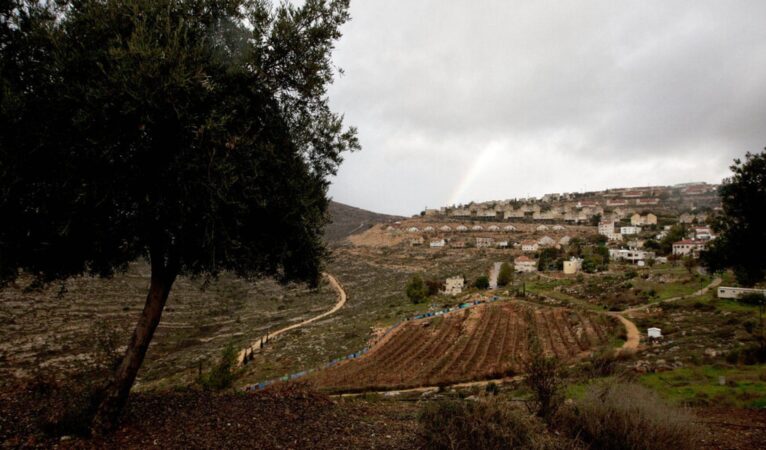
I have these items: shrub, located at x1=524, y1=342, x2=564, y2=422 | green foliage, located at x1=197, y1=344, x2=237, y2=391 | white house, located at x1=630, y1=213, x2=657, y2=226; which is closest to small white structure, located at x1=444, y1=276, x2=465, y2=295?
green foliage, located at x1=197, y1=344, x2=237, y2=391

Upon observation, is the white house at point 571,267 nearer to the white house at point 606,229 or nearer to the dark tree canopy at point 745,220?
the dark tree canopy at point 745,220

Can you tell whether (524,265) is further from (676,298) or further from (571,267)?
(676,298)

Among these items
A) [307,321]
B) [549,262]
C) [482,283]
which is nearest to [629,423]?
[307,321]

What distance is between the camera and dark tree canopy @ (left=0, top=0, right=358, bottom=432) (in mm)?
6477

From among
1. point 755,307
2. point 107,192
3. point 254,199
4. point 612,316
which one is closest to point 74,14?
point 107,192

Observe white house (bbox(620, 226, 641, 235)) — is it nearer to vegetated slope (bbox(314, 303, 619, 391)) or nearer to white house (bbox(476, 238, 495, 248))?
white house (bbox(476, 238, 495, 248))

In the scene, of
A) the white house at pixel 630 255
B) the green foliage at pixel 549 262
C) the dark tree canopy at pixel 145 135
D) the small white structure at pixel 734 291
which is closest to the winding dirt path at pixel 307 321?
the dark tree canopy at pixel 145 135

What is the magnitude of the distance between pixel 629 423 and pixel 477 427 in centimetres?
294

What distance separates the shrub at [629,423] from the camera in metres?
6.81

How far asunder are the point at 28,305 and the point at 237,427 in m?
52.6

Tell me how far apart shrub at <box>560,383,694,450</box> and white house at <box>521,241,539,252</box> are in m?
117

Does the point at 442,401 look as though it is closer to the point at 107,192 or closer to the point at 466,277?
the point at 107,192

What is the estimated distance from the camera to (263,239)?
8.40m

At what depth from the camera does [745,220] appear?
15648 mm
